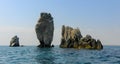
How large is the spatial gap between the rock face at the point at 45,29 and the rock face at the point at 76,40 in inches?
341

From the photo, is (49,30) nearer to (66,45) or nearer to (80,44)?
(66,45)

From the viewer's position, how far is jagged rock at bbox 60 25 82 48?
13038cm

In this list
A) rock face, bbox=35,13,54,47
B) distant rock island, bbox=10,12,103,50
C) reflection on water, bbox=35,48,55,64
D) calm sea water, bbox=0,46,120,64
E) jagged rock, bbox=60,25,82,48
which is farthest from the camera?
rock face, bbox=35,13,54,47

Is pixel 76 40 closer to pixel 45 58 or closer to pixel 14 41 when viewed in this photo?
pixel 14 41

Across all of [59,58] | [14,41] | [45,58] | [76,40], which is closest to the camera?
[45,58]

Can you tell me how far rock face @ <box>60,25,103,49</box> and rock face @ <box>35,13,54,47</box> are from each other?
8.65 meters

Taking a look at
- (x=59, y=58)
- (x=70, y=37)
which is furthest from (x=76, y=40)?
(x=59, y=58)

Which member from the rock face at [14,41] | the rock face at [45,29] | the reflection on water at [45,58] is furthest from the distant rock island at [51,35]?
the reflection on water at [45,58]

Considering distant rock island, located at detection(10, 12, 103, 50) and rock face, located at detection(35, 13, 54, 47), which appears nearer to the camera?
distant rock island, located at detection(10, 12, 103, 50)

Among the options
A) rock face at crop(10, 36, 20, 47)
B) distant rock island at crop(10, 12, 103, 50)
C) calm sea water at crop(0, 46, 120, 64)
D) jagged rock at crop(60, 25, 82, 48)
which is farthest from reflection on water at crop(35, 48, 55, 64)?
rock face at crop(10, 36, 20, 47)

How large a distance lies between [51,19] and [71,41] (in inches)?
1124

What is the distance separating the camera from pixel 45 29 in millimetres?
152000

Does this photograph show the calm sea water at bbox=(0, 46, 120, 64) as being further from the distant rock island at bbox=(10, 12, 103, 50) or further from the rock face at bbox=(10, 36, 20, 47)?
the rock face at bbox=(10, 36, 20, 47)

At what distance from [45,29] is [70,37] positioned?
23.0 m
